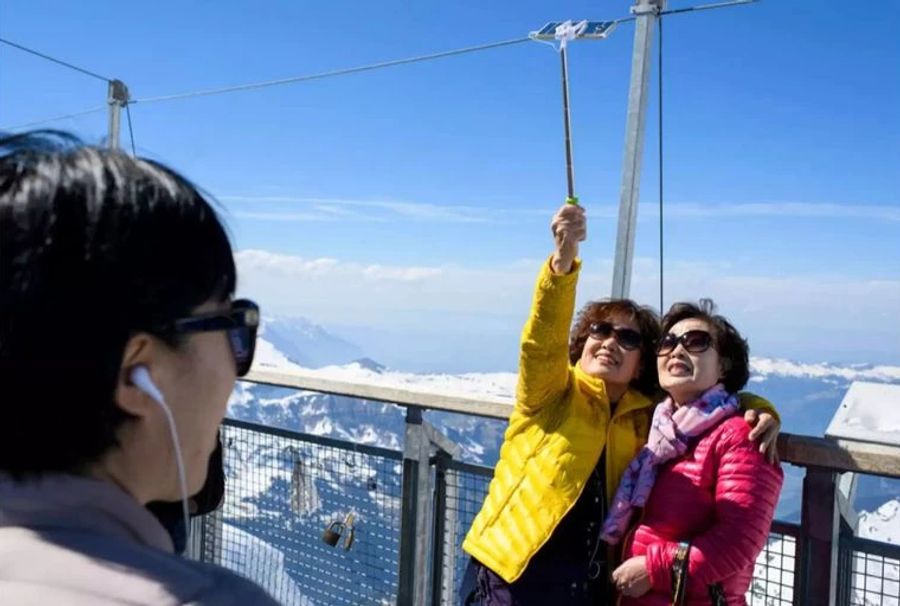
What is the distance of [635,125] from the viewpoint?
3.14 meters

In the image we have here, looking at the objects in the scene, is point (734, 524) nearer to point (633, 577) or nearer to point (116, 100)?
point (633, 577)

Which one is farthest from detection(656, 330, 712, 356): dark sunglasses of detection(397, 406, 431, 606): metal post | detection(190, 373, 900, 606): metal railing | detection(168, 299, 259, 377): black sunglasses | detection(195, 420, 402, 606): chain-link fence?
detection(168, 299, 259, 377): black sunglasses

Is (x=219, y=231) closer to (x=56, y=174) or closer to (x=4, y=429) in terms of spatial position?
(x=56, y=174)

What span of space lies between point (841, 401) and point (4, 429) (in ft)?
6.66

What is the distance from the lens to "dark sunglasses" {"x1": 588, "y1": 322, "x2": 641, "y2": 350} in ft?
7.87

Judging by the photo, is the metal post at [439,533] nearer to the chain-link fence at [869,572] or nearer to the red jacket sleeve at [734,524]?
the red jacket sleeve at [734,524]

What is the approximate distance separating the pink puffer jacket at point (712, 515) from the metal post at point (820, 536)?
0.29ft

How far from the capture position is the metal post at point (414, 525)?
2.75 m

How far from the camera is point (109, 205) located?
0.77 meters

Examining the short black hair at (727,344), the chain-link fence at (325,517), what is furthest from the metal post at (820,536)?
the chain-link fence at (325,517)

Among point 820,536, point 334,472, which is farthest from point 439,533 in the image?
point 820,536

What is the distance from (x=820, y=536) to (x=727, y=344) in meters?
0.58

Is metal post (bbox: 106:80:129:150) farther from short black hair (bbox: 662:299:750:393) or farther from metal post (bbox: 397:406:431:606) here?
short black hair (bbox: 662:299:750:393)

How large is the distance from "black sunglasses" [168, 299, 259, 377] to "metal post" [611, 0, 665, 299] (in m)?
2.31
